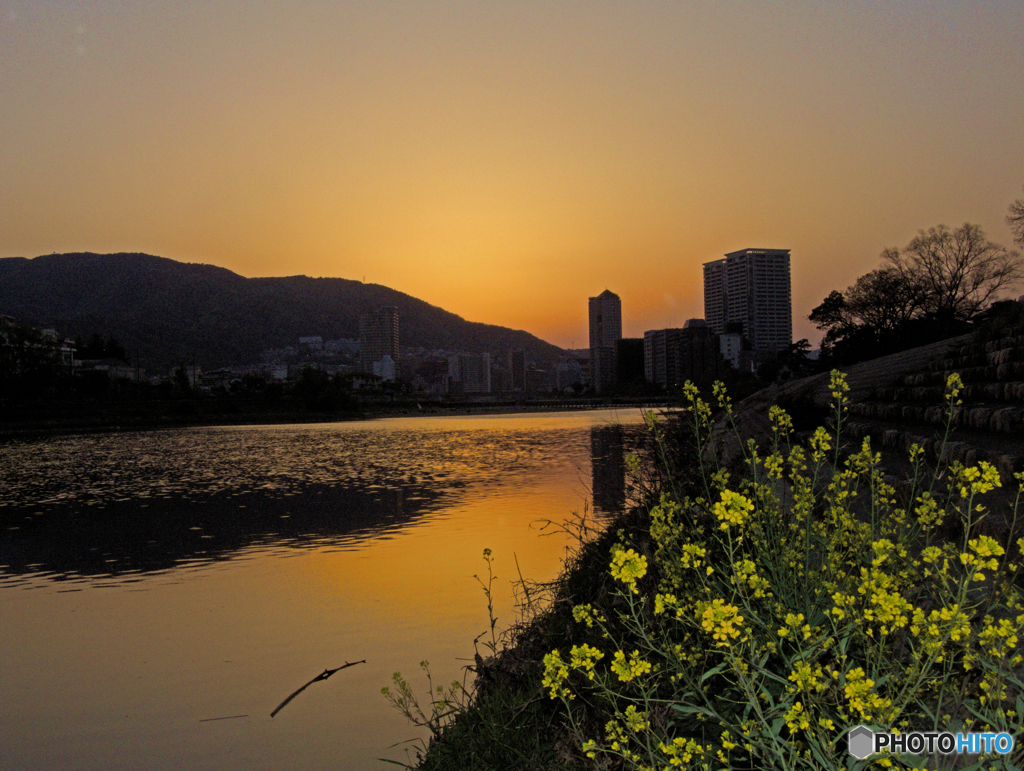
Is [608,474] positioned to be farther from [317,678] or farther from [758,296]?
[758,296]

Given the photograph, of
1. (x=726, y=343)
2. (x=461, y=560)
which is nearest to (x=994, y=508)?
(x=461, y=560)

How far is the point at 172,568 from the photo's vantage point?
9.27m

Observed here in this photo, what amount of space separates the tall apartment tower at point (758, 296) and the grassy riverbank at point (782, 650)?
6686 inches

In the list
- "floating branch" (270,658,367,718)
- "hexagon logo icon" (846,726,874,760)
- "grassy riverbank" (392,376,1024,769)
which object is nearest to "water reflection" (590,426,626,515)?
"floating branch" (270,658,367,718)

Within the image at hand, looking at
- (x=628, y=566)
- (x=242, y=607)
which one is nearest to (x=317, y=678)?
(x=242, y=607)

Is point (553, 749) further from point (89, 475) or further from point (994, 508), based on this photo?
point (89, 475)

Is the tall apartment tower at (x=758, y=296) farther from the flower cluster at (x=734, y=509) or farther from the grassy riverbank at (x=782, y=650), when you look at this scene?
the flower cluster at (x=734, y=509)

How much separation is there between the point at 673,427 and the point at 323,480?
42.5 ft

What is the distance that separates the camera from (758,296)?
563ft

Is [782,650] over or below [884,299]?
below

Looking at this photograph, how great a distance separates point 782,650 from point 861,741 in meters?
0.54

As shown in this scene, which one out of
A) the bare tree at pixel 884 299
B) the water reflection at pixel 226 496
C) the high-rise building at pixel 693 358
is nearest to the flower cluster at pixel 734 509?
the high-rise building at pixel 693 358

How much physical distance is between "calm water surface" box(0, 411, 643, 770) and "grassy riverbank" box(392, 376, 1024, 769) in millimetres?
1066

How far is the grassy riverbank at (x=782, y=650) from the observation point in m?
2.11
